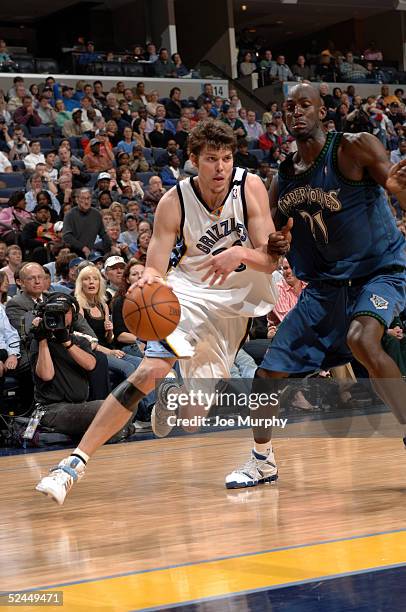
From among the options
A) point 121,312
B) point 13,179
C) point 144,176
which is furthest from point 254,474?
point 144,176

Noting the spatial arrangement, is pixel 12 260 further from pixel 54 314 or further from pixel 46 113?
pixel 46 113

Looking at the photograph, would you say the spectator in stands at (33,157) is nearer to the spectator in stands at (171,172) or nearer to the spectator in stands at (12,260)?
the spectator in stands at (171,172)

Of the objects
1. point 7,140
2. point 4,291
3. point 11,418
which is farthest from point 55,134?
point 11,418

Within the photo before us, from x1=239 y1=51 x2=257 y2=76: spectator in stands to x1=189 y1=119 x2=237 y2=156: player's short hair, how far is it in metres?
19.7

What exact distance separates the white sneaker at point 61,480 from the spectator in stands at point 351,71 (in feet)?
67.5

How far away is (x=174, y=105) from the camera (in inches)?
737

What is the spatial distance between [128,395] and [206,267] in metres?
0.70

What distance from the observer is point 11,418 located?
7500mm

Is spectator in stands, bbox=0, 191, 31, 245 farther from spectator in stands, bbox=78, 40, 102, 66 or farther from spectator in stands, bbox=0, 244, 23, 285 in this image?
spectator in stands, bbox=78, 40, 102, 66

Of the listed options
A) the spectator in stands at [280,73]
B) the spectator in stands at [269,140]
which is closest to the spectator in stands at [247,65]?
the spectator in stands at [280,73]

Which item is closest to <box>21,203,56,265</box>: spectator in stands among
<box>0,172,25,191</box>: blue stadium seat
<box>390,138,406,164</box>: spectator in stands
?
<box>0,172,25,191</box>: blue stadium seat

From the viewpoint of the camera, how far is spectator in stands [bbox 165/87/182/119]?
1853cm

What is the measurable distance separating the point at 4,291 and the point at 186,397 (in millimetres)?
3761

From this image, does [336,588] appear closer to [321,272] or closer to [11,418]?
[321,272]
